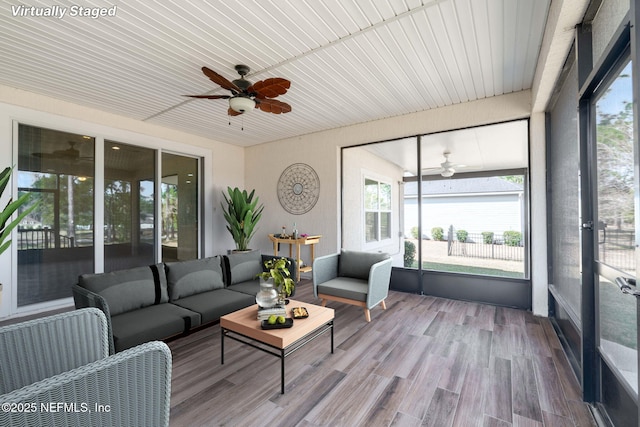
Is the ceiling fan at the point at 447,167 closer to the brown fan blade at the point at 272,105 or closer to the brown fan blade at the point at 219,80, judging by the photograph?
the brown fan blade at the point at 272,105

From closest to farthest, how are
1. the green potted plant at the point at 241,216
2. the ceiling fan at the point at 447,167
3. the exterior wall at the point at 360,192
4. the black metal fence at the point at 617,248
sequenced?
the black metal fence at the point at 617,248 → the ceiling fan at the point at 447,167 → the exterior wall at the point at 360,192 → the green potted plant at the point at 241,216

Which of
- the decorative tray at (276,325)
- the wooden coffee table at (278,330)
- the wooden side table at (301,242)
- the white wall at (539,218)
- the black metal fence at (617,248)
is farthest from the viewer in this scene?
the wooden side table at (301,242)

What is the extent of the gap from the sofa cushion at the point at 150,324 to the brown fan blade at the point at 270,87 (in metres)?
2.08

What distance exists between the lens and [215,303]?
269 cm

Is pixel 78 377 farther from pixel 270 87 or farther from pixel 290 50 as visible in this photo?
pixel 290 50

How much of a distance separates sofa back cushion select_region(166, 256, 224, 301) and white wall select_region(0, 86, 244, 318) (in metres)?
2.12

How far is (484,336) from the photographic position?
2650mm

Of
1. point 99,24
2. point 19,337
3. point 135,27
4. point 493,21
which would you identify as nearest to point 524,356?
point 493,21

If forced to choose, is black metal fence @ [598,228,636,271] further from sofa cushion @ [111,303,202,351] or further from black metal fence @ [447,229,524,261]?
sofa cushion @ [111,303,202,351]

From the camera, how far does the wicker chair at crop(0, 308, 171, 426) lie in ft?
2.69

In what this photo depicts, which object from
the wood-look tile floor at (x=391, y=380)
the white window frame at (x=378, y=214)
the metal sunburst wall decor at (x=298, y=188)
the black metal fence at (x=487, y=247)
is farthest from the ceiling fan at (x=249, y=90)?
the black metal fence at (x=487, y=247)

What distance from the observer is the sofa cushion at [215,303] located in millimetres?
2568

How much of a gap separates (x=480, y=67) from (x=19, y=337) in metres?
3.90

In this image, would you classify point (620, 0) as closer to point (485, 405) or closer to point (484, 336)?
point (485, 405)
